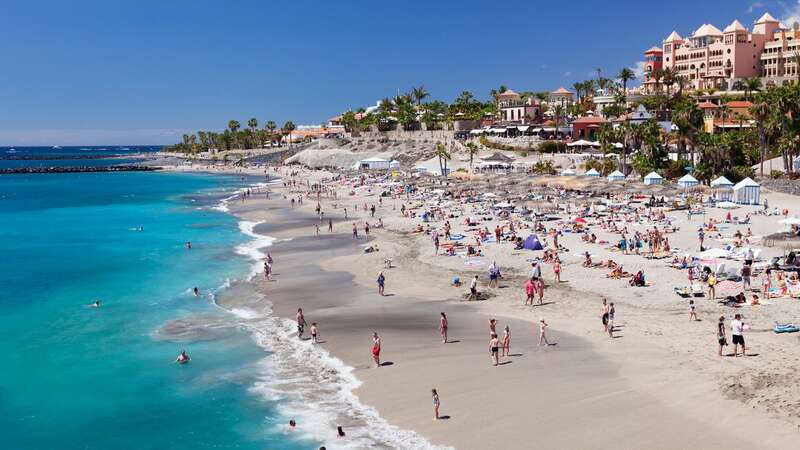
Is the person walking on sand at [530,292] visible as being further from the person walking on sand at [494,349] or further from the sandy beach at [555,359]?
the person walking on sand at [494,349]

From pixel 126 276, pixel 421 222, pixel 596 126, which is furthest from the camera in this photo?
pixel 596 126

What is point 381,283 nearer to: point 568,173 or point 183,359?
point 183,359

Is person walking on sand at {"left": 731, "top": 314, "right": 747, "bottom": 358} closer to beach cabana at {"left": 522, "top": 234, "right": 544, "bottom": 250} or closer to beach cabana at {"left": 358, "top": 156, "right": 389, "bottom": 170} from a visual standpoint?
beach cabana at {"left": 522, "top": 234, "right": 544, "bottom": 250}

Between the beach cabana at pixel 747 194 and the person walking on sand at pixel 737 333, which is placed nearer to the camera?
the person walking on sand at pixel 737 333

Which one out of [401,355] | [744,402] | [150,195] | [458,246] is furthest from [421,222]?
[150,195]

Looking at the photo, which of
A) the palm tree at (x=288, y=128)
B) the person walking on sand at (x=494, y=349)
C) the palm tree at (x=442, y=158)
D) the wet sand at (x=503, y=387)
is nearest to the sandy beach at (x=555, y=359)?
the wet sand at (x=503, y=387)

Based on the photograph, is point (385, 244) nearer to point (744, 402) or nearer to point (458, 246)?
point (458, 246)
